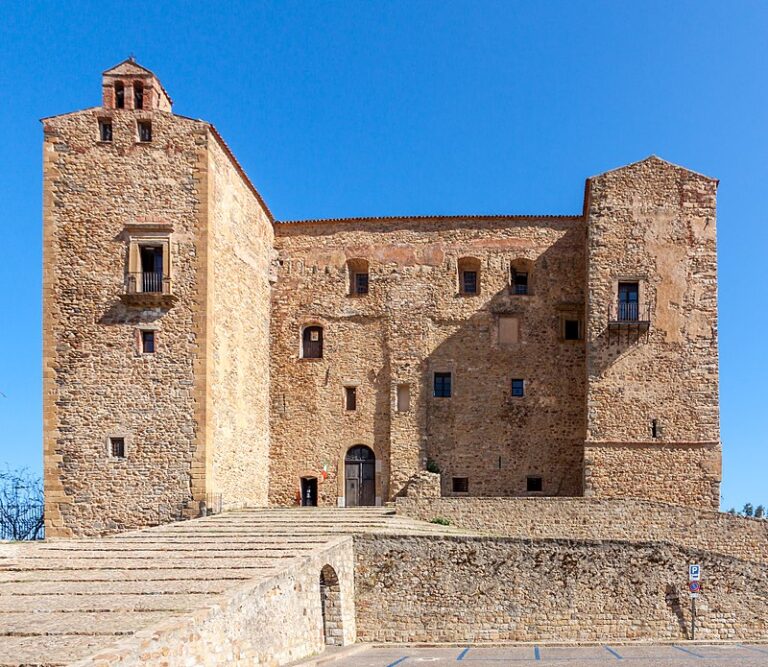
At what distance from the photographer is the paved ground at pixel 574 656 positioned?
36.8 ft

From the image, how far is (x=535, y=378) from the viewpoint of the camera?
23.3 m

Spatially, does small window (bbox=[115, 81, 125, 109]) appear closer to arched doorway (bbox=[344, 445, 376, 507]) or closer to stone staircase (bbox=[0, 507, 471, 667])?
stone staircase (bbox=[0, 507, 471, 667])

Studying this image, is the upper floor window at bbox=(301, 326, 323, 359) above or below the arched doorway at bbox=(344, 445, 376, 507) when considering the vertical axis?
above

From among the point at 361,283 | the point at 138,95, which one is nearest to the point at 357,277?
the point at 361,283

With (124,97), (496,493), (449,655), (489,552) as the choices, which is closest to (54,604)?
(449,655)

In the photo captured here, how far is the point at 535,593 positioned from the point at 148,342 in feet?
34.8

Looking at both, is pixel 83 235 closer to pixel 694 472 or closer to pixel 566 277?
pixel 566 277

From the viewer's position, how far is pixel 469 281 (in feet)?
79.2

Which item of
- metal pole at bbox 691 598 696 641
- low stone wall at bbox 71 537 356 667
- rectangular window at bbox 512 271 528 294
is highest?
rectangular window at bbox 512 271 528 294

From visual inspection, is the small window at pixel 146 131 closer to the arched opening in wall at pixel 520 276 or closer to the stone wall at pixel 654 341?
the arched opening in wall at pixel 520 276

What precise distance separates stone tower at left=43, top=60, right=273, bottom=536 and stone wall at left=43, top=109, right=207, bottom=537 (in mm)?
25

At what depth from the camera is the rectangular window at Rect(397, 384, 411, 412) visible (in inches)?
920

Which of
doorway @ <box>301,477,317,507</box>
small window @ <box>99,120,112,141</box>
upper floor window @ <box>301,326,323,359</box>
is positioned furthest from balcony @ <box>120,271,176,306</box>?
doorway @ <box>301,477,317,507</box>

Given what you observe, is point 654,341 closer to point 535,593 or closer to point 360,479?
point 535,593
